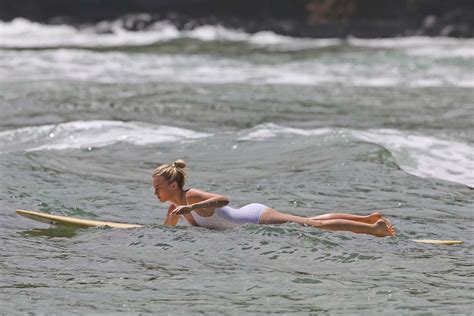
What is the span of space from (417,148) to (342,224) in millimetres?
5818

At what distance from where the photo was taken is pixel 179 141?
49.2 feet

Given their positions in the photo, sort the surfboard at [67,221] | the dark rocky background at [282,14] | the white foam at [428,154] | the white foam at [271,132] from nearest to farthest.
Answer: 1. the surfboard at [67,221]
2. the white foam at [428,154]
3. the white foam at [271,132]
4. the dark rocky background at [282,14]

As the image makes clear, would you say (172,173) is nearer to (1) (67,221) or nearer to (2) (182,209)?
(2) (182,209)

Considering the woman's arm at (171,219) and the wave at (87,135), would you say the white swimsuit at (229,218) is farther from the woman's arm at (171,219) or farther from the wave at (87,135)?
the wave at (87,135)

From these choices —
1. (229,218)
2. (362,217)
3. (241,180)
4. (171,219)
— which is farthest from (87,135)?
(362,217)

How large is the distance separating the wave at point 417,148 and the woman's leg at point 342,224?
3658 millimetres

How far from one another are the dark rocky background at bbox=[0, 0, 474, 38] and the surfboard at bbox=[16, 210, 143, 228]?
27.9m

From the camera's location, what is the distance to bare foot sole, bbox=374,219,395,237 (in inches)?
350

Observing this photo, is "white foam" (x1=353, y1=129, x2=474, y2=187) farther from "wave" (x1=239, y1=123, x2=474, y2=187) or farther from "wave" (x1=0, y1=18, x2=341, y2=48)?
"wave" (x1=0, y1=18, x2=341, y2=48)

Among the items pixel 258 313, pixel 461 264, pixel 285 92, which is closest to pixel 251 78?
pixel 285 92

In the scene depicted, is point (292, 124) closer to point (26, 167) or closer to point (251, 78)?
point (26, 167)

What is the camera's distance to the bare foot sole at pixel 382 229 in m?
8.90

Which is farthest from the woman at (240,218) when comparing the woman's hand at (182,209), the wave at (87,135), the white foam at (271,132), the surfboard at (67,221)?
the white foam at (271,132)

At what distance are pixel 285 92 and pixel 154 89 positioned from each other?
2.47 metres
